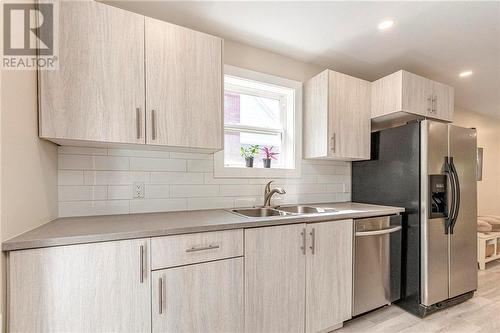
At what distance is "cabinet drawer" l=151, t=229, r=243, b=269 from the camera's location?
1.26 meters

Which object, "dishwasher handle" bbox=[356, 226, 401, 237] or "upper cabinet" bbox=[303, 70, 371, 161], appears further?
"upper cabinet" bbox=[303, 70, 371, 161]

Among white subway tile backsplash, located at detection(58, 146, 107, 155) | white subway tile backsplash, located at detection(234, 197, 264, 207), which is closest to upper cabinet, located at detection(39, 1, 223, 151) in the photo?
white subway tile backsplash, located at detection(58, 146, 107, 155)

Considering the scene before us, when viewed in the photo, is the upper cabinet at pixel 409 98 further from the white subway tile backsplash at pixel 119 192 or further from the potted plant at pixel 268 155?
the white subway tile backsplash at pixel 119 192

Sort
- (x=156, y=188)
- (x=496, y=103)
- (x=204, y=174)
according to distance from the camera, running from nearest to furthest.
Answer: (x=156, y=188), (x=204, y=174), (x=496, y=103)

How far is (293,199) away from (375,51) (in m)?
1.68

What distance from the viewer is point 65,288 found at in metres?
1.09

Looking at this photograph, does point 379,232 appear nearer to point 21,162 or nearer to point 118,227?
point 118,227

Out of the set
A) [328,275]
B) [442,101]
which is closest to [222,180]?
[328,275]

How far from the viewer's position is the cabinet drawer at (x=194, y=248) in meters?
1.26

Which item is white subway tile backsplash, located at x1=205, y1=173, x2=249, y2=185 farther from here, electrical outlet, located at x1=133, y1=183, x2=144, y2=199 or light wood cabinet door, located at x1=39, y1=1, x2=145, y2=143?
light wood cabinet door, located at x1=39, y1=1, x2=145, y2=143

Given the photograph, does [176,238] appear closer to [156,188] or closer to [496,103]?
[156,188]

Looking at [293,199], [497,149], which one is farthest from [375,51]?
[497,149]

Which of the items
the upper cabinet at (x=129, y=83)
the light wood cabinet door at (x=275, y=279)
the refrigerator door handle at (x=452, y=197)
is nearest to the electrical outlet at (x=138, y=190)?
the upper cabinet at (x=129, y=83)

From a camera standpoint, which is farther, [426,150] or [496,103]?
[496,103]
